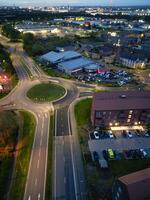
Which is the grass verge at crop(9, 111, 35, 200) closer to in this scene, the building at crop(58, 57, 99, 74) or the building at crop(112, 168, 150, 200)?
the building at crop(112, 168, 150, 200)

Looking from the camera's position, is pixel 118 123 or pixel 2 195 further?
pixel 118 123

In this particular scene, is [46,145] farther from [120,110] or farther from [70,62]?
[70,62]

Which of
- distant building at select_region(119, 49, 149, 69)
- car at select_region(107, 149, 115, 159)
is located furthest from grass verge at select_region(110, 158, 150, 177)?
distant building at select_region(119, 49, 149, 69)

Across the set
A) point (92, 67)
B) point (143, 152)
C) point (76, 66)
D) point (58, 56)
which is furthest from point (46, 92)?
point (143, 152)

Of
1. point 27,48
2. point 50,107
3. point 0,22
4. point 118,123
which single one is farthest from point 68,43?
point 0,22

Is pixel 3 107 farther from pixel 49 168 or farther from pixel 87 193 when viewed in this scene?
pixel 87 193

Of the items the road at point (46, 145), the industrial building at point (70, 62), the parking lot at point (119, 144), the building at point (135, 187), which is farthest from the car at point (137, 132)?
the industrial building at point (70, 62)

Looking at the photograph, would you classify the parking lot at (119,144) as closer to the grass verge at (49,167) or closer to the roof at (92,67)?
the grass verge at (49,167)
